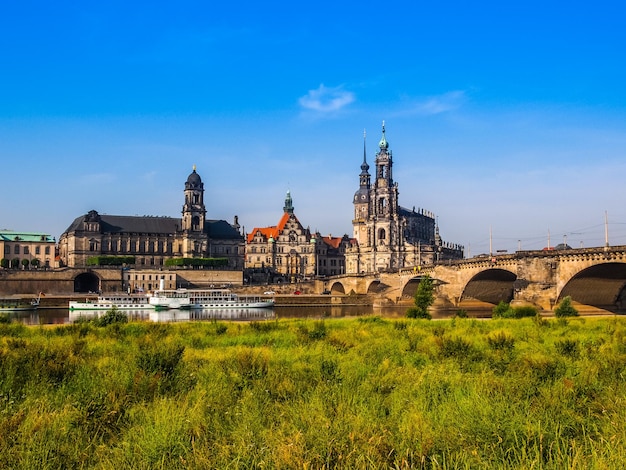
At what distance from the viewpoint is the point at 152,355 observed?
40.3 feet

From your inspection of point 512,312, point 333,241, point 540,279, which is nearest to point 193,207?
point 333,241

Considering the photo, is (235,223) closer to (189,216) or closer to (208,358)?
(189,216)

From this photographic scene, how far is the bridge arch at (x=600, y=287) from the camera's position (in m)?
55.2

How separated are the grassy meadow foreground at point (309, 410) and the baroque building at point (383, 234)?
118 meters

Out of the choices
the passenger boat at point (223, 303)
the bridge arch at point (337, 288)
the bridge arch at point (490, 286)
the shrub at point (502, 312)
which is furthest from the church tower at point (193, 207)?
the shrub at point (502, 312)

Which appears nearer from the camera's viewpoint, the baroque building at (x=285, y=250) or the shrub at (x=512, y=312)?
the shrub at (x=512, y=312)

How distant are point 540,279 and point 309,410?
55.5m

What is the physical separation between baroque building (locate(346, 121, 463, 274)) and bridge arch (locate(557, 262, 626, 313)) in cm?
7006

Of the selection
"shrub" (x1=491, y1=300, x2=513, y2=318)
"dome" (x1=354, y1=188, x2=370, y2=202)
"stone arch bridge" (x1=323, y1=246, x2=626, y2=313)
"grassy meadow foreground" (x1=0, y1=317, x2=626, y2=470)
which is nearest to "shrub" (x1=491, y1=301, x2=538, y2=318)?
"shrub" (x1=491, y1=300, x2=513, y2=318)

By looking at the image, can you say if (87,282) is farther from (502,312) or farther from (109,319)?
(502,312)

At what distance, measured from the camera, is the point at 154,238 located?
13125 cm

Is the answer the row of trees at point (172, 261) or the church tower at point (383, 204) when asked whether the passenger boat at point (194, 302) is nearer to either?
the row of trees at point (172, 261)

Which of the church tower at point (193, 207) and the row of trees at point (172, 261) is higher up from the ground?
the church tower at point (193, 207)

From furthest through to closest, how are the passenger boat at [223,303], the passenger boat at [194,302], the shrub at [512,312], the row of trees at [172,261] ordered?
the row of trees at [172,261] < the passenger boat at [223,303] < the passenger boat at [194,302] < the shrub at [512,312]
